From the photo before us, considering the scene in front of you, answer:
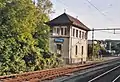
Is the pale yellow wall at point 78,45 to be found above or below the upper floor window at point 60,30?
below

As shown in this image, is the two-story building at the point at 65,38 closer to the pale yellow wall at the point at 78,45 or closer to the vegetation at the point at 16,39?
the pale yellow wall at the point at 78,45

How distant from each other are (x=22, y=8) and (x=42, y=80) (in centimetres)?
832

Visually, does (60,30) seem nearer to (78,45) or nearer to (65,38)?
(65,38)

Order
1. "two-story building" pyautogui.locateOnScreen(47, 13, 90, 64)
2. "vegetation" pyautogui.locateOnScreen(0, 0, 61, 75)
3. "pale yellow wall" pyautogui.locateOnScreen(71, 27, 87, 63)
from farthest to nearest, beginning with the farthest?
1. "pale yellow wall" pyautogui.locateOnScreen(71, 27, 87, 63)
2. "two-story building" pyautogui.locateOnScreen(47, 13, 90, 64)
3. "vegetation" pyautogui.locateOnScreen(0, 0, 61, 75)

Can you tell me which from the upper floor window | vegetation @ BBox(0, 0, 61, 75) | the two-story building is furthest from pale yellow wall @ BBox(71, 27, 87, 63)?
vegetation @ BBox(0, 0, 61, 75)

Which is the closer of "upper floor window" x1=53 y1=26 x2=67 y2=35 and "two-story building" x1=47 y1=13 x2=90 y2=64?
"two-story building" x1=47 y1=13 x2=90 y2=64

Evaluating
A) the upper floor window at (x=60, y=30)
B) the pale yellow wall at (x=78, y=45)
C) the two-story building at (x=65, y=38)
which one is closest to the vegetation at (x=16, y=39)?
the two-story building at (x=65, y=38)

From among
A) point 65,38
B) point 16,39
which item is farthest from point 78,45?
point 16,39

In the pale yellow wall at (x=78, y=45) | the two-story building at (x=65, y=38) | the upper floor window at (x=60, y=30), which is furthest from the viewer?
the pale yellow wall at (x=78, y=45)

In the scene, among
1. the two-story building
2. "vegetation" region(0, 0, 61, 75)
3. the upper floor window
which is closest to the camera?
"vegetation" region(0, 0, 61, 75)

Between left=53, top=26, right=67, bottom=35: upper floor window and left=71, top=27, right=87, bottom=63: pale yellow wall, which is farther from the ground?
left=53, top=26, right=67, bottom=35: upper floor window

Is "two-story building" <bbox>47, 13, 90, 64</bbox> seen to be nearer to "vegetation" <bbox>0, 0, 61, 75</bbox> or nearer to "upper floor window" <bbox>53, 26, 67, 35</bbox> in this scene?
"upper floor window" <bbox>53, 26, 67, 35</bbox>

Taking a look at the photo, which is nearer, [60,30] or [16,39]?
[16,39]

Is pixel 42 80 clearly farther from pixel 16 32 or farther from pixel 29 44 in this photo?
pixel 29 44
